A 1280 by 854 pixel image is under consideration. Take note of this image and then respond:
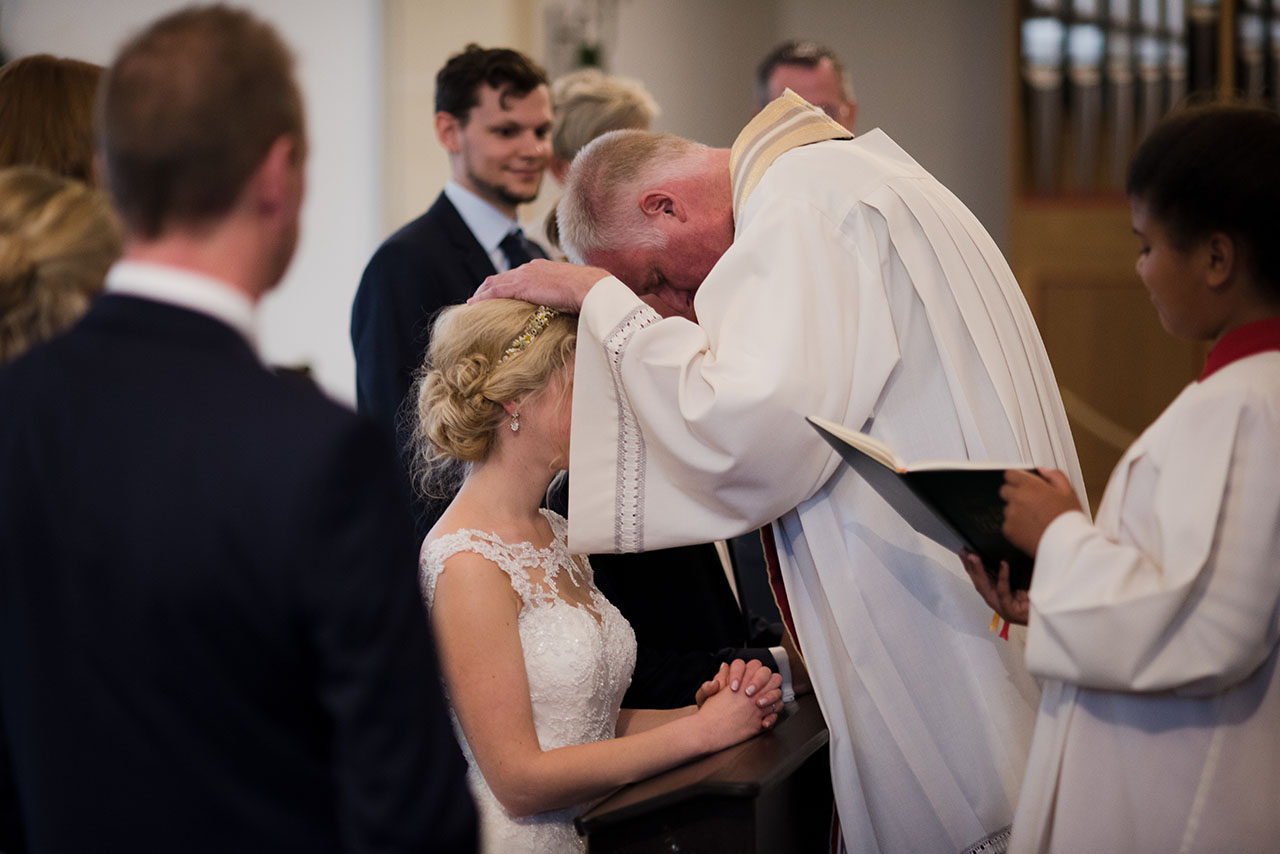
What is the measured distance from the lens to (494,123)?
158 inches

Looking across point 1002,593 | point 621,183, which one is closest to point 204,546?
point 1002,593

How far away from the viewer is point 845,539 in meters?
2.25

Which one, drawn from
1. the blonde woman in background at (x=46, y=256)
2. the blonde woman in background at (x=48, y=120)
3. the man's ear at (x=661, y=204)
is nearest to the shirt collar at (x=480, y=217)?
the man's ear at (x=661, y=204)

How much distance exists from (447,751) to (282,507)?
0.26 meters

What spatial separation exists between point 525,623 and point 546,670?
0.09 m

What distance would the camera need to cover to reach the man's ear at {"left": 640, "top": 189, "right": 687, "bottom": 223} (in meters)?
2.58

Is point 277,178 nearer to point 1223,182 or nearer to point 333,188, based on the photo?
point 1223,182

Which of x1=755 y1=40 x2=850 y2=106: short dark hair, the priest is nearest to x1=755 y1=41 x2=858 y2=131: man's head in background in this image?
x1=755 y1=40 x2=850 y2=106: short dark hair

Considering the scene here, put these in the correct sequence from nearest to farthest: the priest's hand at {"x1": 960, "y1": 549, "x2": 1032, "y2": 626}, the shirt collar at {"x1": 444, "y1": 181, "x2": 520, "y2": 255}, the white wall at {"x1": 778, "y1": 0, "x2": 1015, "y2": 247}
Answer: the priest's hand at {"x1": 960, "y1": 549, "x2": 1032, "y2": 626}
the shirt collar at {"x1": 444, "y1": 181, "x2": 520, "y2": 255}
the white wall at {"x1": 778, "y1": 0, "x2": 1015, "y2": 247}

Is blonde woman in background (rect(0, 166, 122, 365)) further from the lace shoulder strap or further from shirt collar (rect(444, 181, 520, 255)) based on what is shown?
shirt collar (rect(444, 181, 520, 255))

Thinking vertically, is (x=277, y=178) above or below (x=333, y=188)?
above

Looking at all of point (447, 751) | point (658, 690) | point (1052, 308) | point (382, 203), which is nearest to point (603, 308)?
point (658, 690)

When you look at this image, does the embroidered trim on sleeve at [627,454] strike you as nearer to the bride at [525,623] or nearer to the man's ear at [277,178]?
the bride at [525,623]

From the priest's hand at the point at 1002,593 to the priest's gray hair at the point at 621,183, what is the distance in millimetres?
1012
